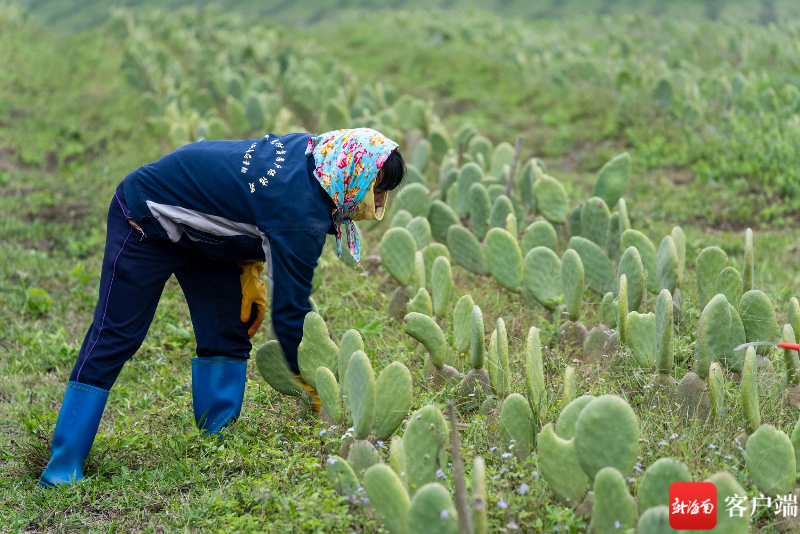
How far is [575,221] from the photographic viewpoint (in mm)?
3477

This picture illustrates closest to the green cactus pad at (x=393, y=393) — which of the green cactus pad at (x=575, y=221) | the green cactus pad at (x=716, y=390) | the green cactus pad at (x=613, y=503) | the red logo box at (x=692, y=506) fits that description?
the green cactus pad at (x=613, y=503)

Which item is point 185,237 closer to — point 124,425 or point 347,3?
point 124,425

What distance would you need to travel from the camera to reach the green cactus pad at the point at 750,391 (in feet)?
6.02

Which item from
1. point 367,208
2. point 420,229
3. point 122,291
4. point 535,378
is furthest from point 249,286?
point 420,229

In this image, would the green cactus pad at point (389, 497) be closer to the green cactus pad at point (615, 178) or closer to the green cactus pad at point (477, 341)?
the green cactus pad at point (477, 341)

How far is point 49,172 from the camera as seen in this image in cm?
540

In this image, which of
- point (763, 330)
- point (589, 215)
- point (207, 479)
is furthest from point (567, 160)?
point (207, 479)

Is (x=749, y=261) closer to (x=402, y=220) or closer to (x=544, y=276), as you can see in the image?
(x=544, y=276)

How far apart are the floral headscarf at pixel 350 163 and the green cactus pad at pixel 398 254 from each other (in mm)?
880

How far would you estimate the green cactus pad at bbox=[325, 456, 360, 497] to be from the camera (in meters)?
1.76

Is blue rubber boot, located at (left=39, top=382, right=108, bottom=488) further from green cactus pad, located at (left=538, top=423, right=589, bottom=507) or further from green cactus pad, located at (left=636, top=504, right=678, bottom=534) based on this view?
green cactus pad, located at (left=636, top=504, right=678, bottom=534)

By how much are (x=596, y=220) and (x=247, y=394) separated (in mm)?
1677

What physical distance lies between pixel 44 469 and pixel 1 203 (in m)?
2.94

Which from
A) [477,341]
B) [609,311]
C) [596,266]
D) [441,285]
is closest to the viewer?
[477,341]
